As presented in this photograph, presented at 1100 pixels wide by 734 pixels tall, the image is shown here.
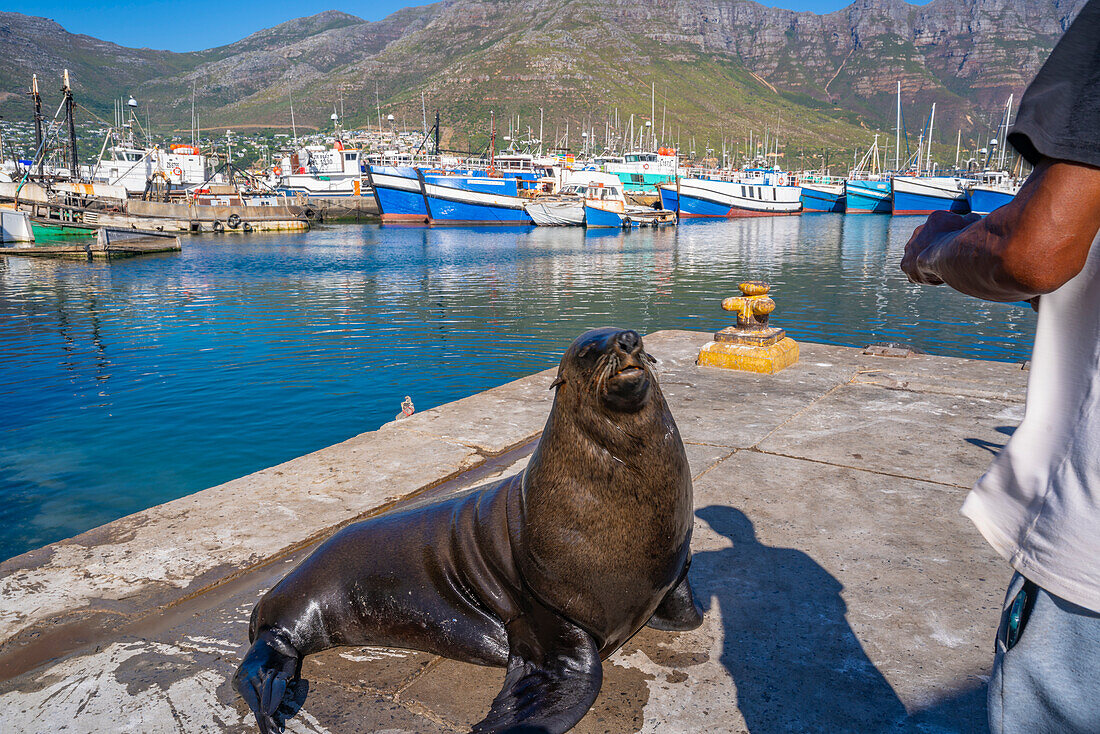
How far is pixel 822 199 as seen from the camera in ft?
256

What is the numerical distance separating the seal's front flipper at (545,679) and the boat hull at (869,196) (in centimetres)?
7699

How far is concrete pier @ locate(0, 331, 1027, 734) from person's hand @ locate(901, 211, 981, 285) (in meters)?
1.54

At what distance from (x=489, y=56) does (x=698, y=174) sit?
9098cm

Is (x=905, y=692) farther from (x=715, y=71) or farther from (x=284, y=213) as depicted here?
(x=715, y=71)

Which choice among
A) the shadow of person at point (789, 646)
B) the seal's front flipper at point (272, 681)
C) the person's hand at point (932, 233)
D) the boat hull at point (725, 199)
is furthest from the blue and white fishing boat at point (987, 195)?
the seal's front flipper at point (272, 681)

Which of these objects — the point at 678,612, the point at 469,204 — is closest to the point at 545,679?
the point at 678,612

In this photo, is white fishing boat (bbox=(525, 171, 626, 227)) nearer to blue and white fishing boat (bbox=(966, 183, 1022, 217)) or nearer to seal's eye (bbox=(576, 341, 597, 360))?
blue and white fishing boat (bbox=(966, 183, 1022, 217))

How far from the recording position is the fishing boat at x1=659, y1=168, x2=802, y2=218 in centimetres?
6372

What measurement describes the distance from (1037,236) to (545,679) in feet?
6.33

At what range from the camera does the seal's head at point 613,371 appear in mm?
2262

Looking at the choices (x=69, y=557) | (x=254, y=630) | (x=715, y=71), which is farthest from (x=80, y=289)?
(x=715, y=71)

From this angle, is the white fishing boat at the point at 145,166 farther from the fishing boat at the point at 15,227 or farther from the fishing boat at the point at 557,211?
the fishing boat at the point at 557,211

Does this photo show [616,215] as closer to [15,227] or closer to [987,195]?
[987,195]

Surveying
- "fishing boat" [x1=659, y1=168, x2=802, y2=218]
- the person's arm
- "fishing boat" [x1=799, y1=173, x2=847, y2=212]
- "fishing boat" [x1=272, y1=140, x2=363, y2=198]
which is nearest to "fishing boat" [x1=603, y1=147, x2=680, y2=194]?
"fishing boat" [x1=659, y1=168, x2=802, y2=218]
